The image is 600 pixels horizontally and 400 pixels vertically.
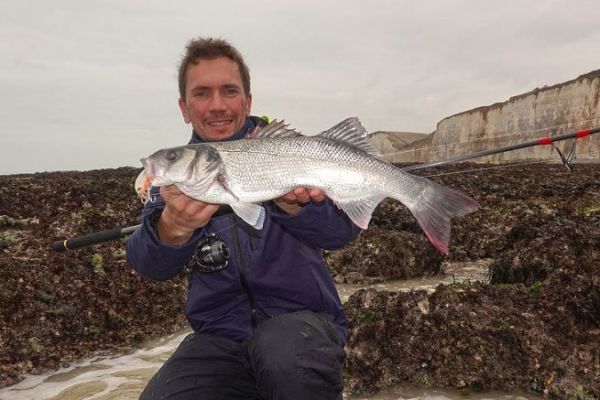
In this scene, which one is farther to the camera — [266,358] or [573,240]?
[573,240]

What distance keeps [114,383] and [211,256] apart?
2026mm

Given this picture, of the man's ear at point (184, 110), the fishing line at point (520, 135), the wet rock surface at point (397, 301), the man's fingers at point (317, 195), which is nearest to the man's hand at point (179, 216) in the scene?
the man's fingers at point (317, 195)

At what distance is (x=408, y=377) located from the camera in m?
3.95

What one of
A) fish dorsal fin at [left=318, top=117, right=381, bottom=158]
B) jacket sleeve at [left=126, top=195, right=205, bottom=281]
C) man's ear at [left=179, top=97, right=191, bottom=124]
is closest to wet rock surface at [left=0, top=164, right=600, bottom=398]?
fish dorsal fin at [left=318, top=117, right=381, bottom=158]

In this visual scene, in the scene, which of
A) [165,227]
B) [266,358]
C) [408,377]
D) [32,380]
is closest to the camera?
[266,358]

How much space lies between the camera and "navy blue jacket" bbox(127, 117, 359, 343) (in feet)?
10.8

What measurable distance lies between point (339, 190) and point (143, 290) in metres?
3.62

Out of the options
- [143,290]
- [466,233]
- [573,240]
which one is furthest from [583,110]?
[143,290]

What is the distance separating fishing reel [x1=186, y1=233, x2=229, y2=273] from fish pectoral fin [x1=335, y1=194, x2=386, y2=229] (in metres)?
0.93

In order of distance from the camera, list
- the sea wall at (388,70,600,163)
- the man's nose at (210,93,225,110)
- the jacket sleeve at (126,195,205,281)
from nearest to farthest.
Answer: the jacket sleeve at (126,195,205,281) < the man's nose at (210,93,225,110) < the sea wall at (388,70,600,163)

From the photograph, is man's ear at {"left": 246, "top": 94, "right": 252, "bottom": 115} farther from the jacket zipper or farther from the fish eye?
the jacket zipper

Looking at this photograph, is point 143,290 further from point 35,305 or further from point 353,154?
point 353,154

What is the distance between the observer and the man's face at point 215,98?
4000mm

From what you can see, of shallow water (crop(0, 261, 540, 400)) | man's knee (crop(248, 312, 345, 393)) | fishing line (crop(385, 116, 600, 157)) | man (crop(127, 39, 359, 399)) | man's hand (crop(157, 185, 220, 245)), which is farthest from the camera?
fishing line (crop(385, 116, 600, 157))
